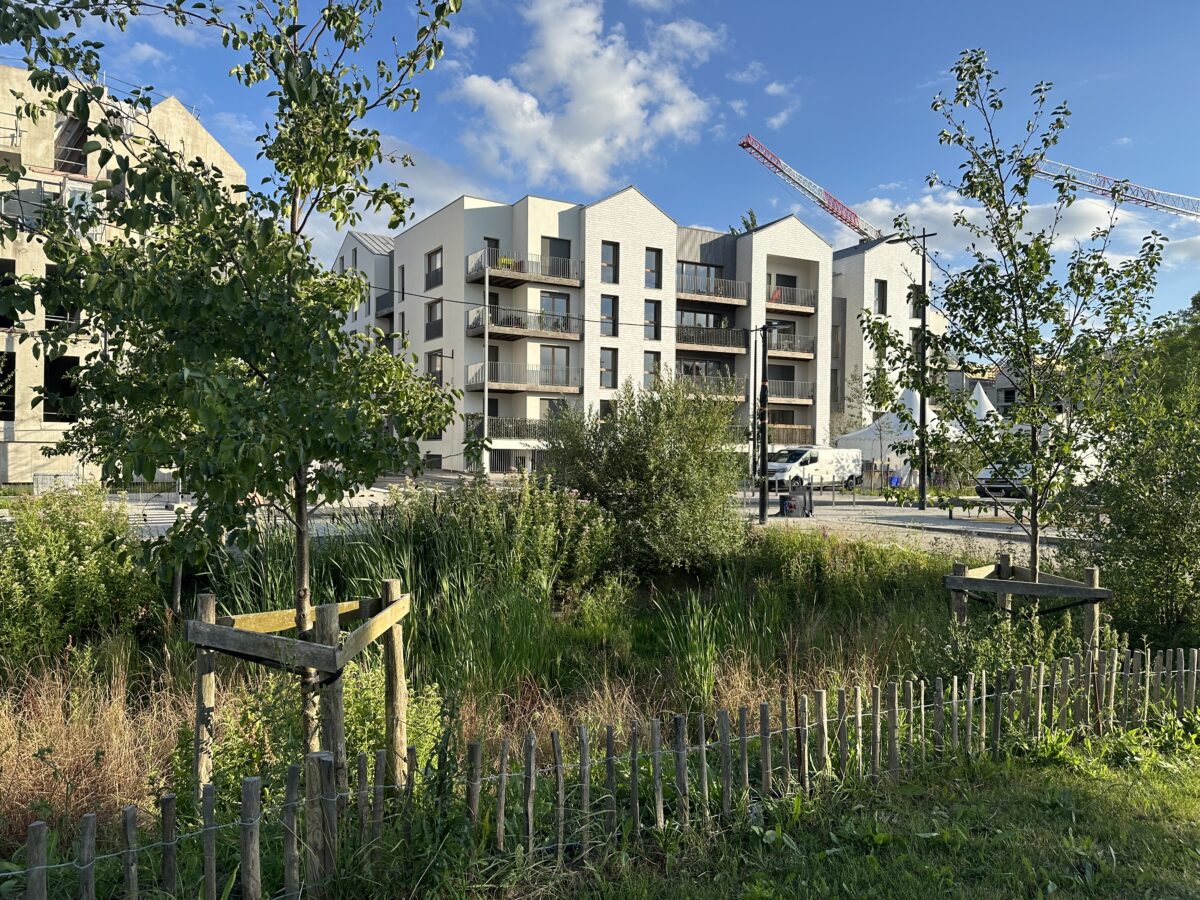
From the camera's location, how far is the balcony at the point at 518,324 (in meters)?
38.7

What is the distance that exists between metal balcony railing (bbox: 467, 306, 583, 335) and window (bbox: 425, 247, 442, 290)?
388 centimetres

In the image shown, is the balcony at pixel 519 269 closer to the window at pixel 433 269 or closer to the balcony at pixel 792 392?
the window at pixel 433 269

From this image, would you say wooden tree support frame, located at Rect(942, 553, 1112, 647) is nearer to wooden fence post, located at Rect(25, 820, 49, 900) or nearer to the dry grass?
the dry grass

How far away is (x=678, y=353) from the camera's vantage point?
1766 inches

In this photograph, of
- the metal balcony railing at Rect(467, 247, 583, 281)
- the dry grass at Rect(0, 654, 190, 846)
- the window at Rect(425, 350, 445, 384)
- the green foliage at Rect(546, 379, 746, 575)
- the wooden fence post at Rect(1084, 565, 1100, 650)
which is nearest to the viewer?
the dry grass at Rect(0, 654, 190, 846)

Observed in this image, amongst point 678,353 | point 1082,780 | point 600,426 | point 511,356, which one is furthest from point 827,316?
point 1082,780

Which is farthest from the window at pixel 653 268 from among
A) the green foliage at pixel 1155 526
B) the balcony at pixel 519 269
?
the green foliage at pixel 1155 526

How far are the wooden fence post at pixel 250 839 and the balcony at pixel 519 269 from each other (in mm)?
36358

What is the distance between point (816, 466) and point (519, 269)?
1719 centimetres

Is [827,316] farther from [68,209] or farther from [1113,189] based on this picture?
[68,209]

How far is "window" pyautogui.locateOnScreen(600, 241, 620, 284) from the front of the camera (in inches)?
1656

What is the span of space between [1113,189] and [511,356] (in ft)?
116

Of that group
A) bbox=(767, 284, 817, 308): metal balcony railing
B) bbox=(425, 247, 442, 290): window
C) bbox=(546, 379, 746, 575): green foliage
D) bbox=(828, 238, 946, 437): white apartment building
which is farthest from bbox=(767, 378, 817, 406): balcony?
bbox=(546, 379, 746, 575): green foliage

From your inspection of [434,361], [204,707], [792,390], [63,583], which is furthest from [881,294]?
[204,707]
